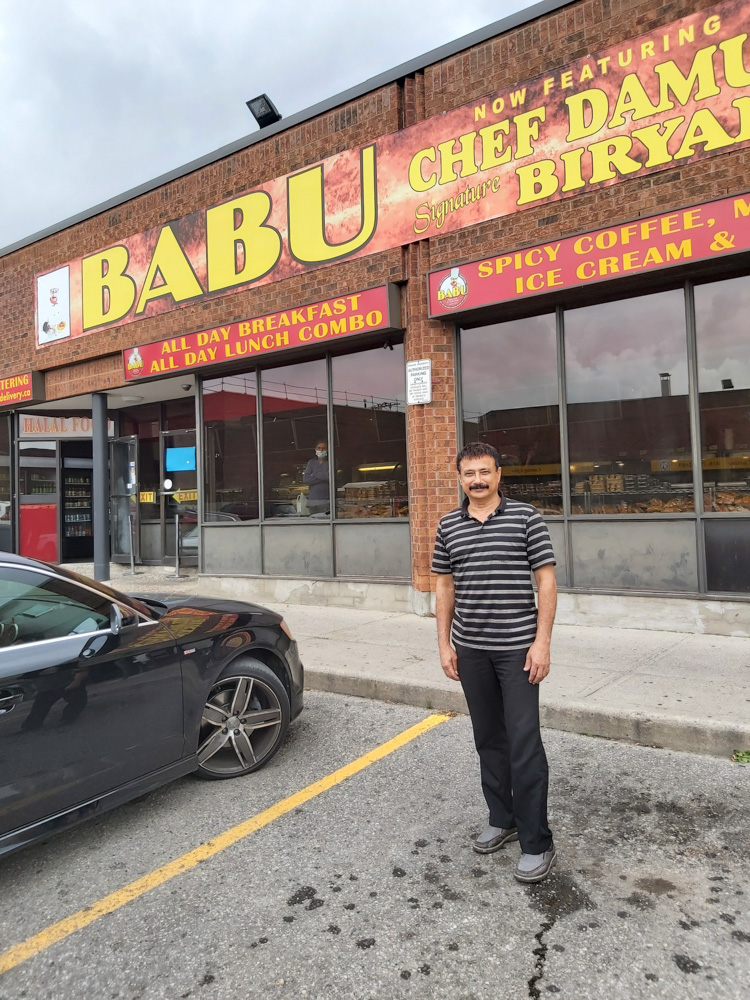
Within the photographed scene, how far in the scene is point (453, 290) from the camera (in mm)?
8141

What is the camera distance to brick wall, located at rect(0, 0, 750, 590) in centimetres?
710

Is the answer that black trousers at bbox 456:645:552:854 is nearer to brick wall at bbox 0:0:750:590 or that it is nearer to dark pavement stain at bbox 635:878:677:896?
dark pavement stain at bbox 635:878:677:896

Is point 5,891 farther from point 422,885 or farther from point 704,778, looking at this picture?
point 704,778

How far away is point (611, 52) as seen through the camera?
7.21 m

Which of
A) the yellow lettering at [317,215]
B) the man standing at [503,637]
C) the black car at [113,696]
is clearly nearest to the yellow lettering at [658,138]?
the yellow lettering at [317,215]

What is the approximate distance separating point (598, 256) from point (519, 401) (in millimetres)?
1771

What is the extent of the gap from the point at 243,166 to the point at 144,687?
28.6 feet

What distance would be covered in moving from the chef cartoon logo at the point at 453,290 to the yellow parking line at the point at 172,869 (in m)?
5.21

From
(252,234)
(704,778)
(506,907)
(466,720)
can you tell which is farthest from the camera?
(252,234)

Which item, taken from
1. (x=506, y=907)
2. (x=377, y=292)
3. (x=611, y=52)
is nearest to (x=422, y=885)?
(x=506, y=907)

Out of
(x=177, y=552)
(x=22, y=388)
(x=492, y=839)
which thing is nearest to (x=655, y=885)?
(x=492, y=839)

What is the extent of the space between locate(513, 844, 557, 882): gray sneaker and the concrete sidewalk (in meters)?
1.82

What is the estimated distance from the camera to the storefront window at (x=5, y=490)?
1502 cm

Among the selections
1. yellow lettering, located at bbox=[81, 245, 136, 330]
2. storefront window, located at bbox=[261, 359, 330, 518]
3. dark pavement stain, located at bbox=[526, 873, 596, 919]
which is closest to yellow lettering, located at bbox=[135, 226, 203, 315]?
yellow lettering, located at bbox=[81, 245, 136, 330]
